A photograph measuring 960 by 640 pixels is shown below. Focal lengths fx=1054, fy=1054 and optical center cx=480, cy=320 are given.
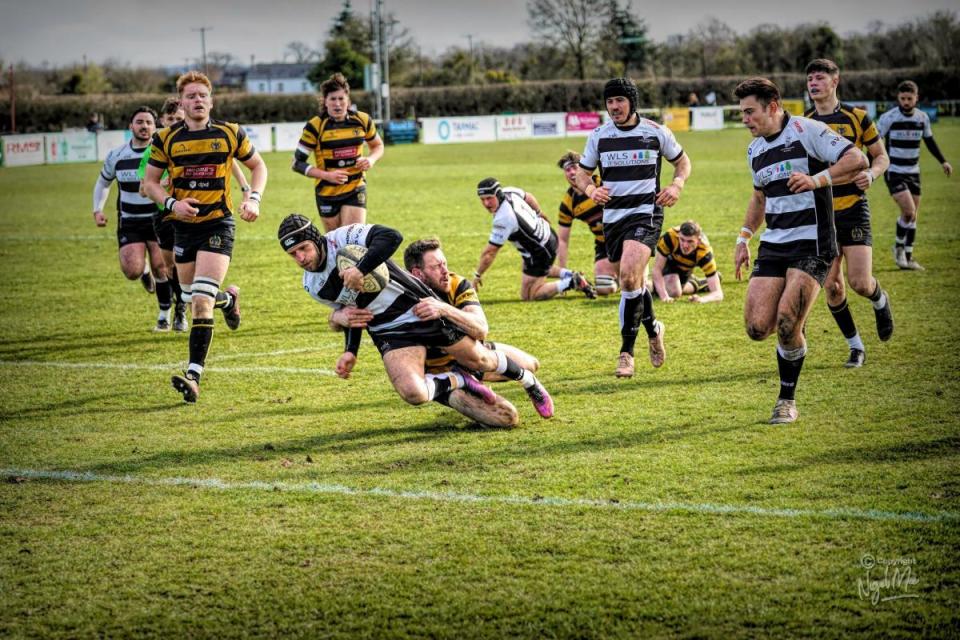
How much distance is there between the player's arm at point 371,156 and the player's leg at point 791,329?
6.02 metres

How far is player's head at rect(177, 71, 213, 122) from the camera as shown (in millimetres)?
8836

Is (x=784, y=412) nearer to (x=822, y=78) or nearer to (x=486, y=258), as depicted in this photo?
(x=822, y=78)

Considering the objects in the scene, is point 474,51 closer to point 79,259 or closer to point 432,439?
point 79,259

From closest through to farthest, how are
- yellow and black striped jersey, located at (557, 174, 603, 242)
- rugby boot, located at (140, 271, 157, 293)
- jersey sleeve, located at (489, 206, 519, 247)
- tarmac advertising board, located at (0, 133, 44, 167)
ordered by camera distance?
1. jersey sleeve, located at (489, 206, 519, 247)
2. rugby boot, located at (140, 271, 157, 293)
3. yellow and black striped jersey, located at (557, 174, 603, 242)
4. tarmac advertising board, located at (0, 133, 44, 167)

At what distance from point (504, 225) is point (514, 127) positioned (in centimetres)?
4452

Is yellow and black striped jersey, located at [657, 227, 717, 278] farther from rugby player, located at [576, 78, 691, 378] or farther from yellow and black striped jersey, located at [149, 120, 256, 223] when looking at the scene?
yellow and black striped jersey, located at [149, 120, 256, 223]

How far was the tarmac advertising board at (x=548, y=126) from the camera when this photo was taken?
56156 mm

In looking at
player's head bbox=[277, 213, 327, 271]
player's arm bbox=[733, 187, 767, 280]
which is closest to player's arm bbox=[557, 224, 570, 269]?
player's arm bbox=[733, 187, 767, 280]

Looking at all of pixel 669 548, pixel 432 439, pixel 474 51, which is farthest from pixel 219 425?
pixel 474 51

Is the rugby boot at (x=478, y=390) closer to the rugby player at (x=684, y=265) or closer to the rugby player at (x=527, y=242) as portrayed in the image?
the rugby player at (x=527, y=242)

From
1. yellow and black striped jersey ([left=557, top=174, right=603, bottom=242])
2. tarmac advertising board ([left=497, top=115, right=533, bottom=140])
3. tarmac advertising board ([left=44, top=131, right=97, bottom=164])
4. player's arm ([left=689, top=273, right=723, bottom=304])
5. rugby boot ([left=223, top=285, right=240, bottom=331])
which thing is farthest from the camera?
tarmac advertising board ([left=497, top=115, right=533, bottom=140])

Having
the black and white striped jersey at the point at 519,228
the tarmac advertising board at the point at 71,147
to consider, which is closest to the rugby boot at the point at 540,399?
the black and white striped jersey at the point at 519,228

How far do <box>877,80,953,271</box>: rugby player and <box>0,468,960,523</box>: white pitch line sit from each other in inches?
369

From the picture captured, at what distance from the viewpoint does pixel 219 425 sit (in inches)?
304
